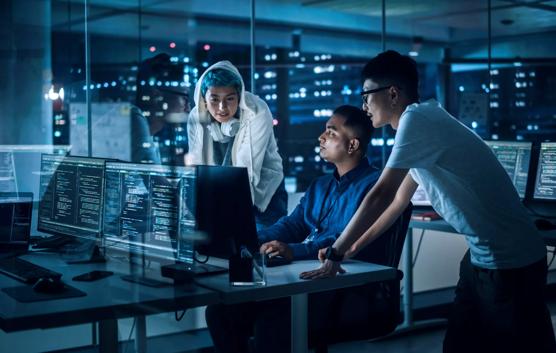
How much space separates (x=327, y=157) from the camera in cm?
283

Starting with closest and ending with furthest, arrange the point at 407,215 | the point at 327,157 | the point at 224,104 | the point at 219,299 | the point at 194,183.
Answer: the point at 219,299 → the point at 194,183 → the point at 407,215 → the point at 327,157 → the point at 224,104

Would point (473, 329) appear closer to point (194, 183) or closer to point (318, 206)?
point (318, 206)

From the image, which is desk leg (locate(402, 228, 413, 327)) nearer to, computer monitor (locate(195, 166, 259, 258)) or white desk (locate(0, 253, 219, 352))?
computer monitor (locate(195, 166, 259, 258))

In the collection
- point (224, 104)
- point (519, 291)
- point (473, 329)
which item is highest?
point (224, 104)

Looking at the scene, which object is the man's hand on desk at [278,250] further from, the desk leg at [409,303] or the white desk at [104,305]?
the desk leg at [409,303]

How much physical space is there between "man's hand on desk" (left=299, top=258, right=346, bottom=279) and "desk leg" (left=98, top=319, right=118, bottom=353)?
58cm

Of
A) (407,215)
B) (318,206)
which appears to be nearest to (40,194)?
(318,206)

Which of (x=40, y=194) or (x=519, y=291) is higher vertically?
(x=40, y=194)

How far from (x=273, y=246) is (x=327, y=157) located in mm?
499

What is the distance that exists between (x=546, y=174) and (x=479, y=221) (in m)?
1.65

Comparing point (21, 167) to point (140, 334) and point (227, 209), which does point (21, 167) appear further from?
point (227, 209)

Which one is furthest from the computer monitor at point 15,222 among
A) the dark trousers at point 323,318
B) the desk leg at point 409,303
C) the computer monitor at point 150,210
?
the desk leg at point 409,303

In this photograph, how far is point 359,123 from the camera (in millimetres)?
2793

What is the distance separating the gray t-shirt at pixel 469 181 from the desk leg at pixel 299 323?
0.51 m
